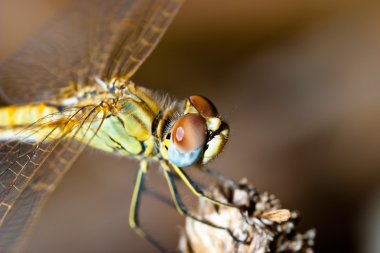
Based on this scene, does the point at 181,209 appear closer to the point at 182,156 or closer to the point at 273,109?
the point at 182,156

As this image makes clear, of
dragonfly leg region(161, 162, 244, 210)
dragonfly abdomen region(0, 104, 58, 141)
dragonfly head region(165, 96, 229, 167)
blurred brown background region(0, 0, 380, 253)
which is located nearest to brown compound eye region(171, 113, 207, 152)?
dragonfly head region(165, 96, 229, 167)

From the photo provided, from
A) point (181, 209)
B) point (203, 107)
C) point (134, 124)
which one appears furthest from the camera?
point (134, 124)

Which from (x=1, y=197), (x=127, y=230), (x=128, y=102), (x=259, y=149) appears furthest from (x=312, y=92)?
(x=1, y=197)

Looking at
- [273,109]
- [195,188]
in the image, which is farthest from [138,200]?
[273,109]

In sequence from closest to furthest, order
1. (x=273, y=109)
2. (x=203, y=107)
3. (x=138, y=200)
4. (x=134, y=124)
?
(x=203, y=107) < (x=134, y=124) < (x=138, y=200) < (x=273, y=109)

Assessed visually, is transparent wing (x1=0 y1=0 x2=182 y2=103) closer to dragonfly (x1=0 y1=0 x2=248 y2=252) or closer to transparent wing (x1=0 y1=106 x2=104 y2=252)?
dragonfly (x1=0 y1=0 x2=248 y2=252)
